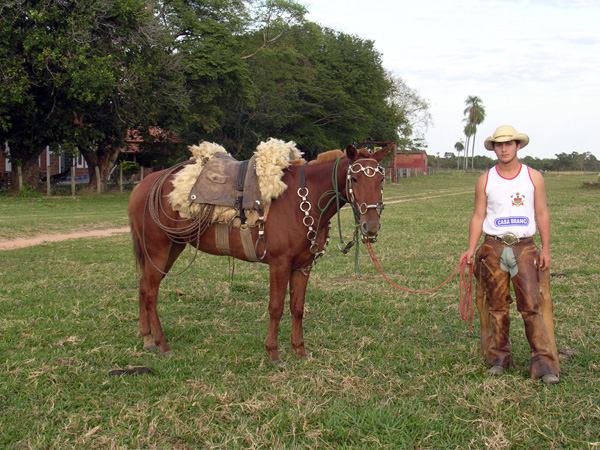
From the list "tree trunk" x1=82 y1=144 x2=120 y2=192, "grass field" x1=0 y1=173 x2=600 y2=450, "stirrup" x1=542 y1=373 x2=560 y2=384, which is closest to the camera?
"grass field" x1=0 y1=173 x2=600 y2=450

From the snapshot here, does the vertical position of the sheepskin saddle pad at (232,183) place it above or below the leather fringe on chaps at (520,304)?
above

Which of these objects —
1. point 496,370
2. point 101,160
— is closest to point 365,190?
point 496,370

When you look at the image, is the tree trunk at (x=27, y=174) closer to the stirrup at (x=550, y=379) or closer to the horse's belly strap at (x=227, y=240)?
the horse's belly strap at (x=227, y=240)

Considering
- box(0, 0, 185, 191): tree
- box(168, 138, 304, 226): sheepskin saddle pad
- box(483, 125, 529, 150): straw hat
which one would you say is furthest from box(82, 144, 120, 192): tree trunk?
box(483, 125, 529, 150): straw hat

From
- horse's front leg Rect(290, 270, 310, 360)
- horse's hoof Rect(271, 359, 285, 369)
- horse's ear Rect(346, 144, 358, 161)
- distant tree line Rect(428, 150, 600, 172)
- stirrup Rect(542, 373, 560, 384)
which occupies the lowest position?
horse's hoof Rect(271, 359, 285, 369)

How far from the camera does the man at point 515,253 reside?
14.8ft

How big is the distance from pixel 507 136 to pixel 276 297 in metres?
2.49

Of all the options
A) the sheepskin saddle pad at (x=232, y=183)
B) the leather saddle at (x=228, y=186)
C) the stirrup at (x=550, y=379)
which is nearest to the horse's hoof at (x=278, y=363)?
the sheepskin saddle pad at (x=232, y=183)

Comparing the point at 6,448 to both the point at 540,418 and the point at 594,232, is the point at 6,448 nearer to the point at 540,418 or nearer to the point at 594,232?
the point at 540,418

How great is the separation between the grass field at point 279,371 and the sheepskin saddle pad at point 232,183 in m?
1.41

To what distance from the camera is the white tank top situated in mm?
4531

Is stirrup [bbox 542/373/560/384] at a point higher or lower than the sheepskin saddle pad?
lower

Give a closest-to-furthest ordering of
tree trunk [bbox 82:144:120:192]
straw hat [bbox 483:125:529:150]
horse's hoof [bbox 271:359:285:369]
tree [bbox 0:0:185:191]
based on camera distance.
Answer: straw hat [bbox 483:125:529:150]
horse's hoof [bbox 271:359:285:369]
tree [bbox 0:0:185:191]
tree trunk [bbox 82:144:120:192]

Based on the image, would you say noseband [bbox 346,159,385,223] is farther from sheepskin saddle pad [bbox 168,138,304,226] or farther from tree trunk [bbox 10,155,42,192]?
tree trunk [bbox 10,155,42,192]
